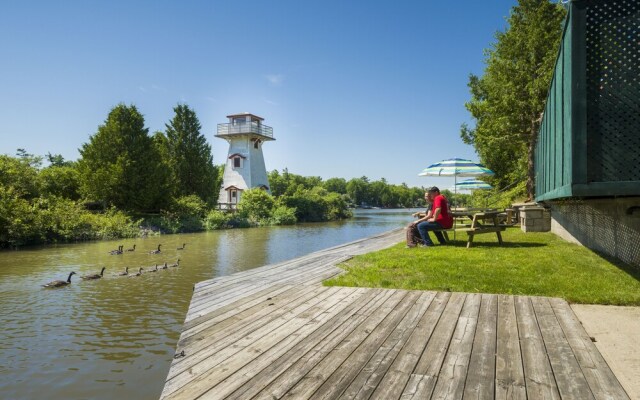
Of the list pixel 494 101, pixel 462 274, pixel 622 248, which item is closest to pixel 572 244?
pixel 622 248

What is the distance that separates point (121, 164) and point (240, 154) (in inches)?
665

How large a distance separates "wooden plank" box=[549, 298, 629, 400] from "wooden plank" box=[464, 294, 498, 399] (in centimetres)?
62

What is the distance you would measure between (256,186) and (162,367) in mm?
44109

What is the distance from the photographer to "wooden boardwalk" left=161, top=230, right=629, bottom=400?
110 inches

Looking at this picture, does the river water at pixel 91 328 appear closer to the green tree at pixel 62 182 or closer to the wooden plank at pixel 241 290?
the wooden plank at pixel 241 290

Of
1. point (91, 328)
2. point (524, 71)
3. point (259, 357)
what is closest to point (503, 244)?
point (259, 357)

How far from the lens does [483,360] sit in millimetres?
3225

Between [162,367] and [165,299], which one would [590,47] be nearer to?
[162,367]

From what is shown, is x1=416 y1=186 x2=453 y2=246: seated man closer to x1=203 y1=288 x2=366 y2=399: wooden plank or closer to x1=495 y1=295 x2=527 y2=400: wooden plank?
x1=495 y1=295 x2=527 y2=400: wooden plank

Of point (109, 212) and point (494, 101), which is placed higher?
point (494, 101)

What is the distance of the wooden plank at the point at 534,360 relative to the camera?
8.89 feet

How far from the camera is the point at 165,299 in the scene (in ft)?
33.5

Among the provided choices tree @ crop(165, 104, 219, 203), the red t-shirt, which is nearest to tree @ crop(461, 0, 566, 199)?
the red t-shirt

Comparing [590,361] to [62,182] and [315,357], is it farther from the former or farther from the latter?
[62,182]
